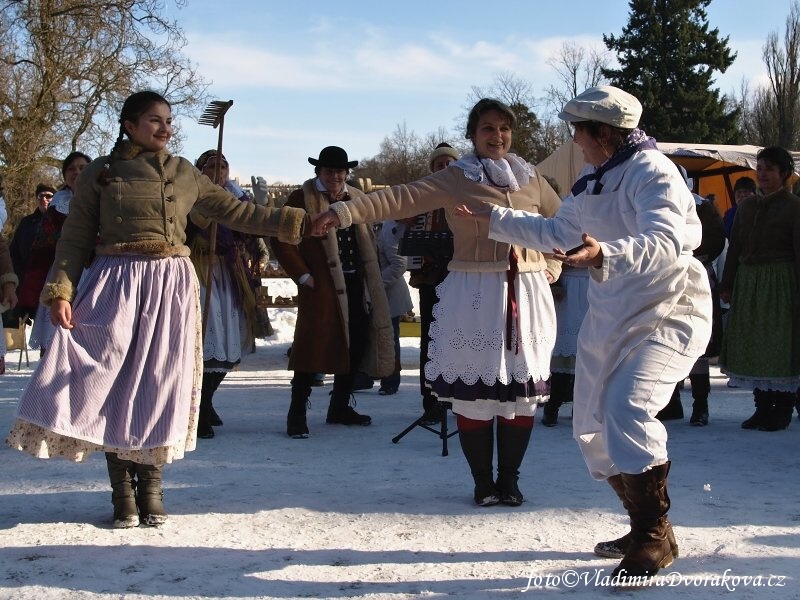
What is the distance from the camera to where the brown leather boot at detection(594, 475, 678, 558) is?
3.86m

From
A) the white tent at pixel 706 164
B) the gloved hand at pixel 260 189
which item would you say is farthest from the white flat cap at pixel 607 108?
the white tent at pixel 706 164

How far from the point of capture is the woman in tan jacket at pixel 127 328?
4238 mm

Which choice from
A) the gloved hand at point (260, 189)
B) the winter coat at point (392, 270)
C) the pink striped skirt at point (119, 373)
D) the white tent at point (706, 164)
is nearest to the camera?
the pink striped skirt at point (119, 373)

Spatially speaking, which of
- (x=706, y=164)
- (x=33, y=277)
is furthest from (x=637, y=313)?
(x=706, y=164)

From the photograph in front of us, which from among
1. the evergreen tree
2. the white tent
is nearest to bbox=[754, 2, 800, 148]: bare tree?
the evergreen tree

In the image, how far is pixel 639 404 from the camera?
3609mm

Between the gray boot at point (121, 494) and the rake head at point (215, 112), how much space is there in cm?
233

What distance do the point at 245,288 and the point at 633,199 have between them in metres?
3.97

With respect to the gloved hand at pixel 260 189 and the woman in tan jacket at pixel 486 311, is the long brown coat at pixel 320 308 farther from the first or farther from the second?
the gloved hand at pixel 260 189

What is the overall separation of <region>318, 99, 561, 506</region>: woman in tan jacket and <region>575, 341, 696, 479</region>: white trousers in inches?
43.9

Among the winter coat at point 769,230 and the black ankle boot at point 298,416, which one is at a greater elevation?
the winter coat at point 769,230

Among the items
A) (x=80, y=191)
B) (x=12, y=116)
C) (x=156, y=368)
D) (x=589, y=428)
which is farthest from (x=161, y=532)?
(x=12, y=116)

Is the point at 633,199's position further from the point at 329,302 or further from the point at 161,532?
the point at 329,302

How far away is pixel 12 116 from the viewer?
19750 mm
